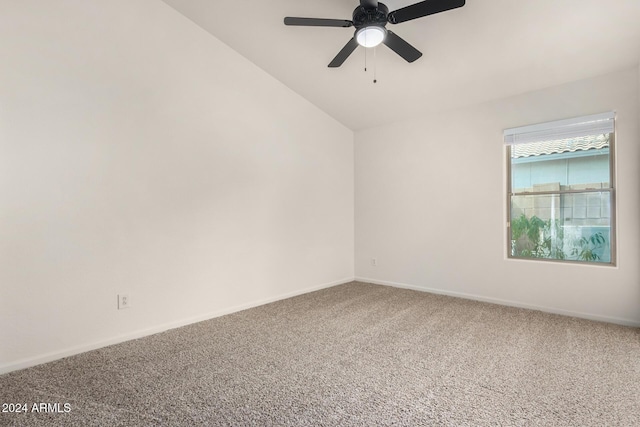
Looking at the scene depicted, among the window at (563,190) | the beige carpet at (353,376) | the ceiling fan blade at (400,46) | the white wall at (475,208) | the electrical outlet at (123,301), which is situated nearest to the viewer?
the beige carpet at (353,376)

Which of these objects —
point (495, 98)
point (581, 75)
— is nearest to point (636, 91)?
point (581, 75)

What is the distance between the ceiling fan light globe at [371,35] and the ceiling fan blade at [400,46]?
0.05 metres

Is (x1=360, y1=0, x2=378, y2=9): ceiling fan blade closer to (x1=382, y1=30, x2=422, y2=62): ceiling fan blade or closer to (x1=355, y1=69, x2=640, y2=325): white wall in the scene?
(x1=382, y1=30, x2=422, y2=62): ceiling fan blade

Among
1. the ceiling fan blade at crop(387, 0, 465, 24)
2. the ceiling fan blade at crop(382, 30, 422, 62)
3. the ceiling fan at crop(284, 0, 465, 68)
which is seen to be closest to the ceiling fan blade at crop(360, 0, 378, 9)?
the ceiling fan at crop(284, 0, 465, 68)

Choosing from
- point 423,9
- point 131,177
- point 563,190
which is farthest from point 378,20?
point 563,190

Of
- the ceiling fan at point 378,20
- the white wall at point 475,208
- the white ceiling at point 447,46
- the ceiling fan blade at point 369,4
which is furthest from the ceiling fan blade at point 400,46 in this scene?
the white wall at point 475,208

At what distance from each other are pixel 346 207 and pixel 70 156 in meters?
3.57

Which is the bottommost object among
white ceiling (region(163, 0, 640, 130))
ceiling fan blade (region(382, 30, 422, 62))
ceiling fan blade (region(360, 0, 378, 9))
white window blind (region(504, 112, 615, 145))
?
white window blind (region(504, 112, 615, 145))

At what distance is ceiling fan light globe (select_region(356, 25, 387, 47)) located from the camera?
2412 mm

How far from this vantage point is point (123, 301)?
2.89 meters

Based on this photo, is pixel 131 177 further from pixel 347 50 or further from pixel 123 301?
pixel 347 50

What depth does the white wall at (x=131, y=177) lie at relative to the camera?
242cm

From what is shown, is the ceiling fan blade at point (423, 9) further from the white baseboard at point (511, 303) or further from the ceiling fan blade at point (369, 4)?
the white baseboard at point (511, 303)

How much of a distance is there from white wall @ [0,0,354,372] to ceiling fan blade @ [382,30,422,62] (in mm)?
1944
